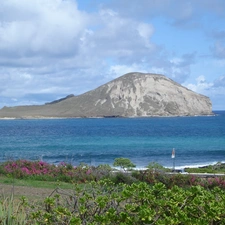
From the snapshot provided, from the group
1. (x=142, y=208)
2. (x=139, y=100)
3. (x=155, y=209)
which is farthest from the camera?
(x=139, y=100)

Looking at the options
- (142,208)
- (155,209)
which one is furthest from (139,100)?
(142,208)

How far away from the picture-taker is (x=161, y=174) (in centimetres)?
1723

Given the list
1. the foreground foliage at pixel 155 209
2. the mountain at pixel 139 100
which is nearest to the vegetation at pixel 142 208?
the foreground foliage at pixel 155 209

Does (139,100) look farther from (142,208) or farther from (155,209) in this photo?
(142,208)

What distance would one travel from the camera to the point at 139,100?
168 meters

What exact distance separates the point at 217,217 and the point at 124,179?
1338 centimetres

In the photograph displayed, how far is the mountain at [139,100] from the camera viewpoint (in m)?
166

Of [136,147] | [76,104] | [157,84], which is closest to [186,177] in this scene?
[136,147]

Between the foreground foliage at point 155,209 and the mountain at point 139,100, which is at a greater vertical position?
the mountain at point 139,100

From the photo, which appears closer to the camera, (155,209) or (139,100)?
(155,209)

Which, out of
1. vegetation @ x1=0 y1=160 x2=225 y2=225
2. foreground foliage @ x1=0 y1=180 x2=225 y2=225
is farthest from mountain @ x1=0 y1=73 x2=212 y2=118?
foreground foliage @ x1=0 y1=180 x2=225 y2=225

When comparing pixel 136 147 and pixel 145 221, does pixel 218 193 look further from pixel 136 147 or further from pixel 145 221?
pixel 136 147

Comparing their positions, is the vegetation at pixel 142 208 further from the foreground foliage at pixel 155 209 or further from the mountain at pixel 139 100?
the mountain at pixel 139 100

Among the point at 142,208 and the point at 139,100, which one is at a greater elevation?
the point at 139,100
